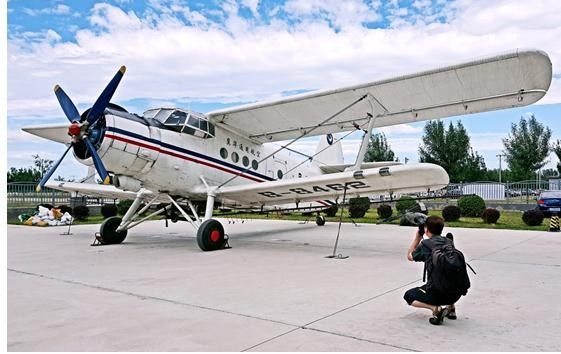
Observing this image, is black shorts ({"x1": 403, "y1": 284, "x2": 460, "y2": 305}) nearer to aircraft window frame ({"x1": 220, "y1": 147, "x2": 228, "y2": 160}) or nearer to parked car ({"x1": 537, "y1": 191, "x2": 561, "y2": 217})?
aircraft window frame ({"x1": 220, "y1": 147, "x2": 228, "y2": 160})

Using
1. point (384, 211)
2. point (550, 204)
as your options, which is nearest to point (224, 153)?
point (384, 211)

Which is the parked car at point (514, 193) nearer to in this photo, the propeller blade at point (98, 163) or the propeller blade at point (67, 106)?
the propeller blade at point (98, 163)

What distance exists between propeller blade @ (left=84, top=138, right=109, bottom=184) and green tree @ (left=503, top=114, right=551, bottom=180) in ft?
226

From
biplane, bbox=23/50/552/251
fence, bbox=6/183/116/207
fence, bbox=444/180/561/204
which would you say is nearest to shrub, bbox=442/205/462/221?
biplane, bbox=23/50/552/251

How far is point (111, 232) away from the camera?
11281 mm

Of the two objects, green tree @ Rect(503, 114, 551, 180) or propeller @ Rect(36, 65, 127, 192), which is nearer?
propeller @ Rect(36, 65, 127, 192)

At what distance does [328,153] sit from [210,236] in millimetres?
8828

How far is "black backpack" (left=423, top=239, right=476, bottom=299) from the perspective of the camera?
4.06 m

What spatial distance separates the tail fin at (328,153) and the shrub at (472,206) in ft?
21.2

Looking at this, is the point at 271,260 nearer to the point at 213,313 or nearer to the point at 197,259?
the point at 197,259

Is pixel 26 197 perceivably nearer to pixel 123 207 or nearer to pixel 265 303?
pixel 123 207

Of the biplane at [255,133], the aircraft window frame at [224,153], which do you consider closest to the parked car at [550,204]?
the biplane at [255,133]

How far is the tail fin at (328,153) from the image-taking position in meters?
17.1

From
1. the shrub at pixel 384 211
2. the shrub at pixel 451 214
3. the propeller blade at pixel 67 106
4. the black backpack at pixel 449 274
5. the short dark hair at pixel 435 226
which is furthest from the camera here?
the shrub at pixel 384 211
